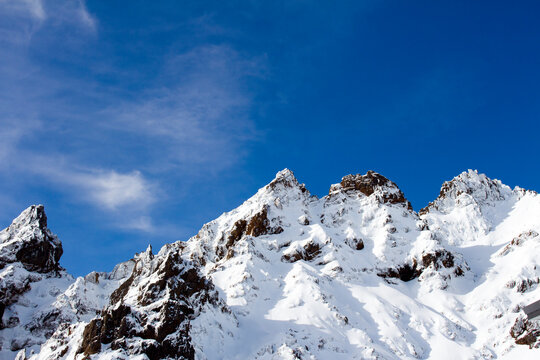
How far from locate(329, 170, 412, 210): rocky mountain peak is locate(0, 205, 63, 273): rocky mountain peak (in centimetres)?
9255

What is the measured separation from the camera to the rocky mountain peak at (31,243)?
414 feet

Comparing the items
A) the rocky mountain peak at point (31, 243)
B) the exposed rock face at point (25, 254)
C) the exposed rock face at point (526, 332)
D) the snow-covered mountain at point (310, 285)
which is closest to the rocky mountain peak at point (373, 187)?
the snow-covered mountain at point (310, 285)

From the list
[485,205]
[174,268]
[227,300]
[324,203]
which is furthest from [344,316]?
[485,205]

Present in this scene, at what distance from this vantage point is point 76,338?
69.1 metres

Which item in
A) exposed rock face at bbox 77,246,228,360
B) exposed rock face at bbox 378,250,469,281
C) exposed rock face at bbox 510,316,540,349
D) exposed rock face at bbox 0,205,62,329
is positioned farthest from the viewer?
exposed rock face at bbox 0,205,62,329

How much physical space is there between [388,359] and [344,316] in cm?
1357

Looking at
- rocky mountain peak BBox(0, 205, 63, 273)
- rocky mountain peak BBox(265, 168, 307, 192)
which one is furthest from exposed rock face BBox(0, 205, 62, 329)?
rocky mountain peak BBox(265, 168, 307, 192)

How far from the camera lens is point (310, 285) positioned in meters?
96.3

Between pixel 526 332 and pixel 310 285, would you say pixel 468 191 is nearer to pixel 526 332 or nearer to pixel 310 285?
pixel 526 332

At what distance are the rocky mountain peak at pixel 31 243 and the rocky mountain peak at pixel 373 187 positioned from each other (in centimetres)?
9255

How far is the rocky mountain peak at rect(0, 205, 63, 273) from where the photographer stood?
126062 mm

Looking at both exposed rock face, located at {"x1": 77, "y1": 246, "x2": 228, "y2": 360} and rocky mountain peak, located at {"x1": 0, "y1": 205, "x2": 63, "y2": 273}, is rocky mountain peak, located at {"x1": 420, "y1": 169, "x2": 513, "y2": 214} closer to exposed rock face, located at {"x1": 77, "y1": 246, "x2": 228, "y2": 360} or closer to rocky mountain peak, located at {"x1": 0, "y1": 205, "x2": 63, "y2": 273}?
exposed rock face, located at {"x1": 77, "y1": 246, "x2": 228, "y2": 360}

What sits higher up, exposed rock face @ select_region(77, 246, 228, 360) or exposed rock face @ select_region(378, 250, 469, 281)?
exposed rock face @ select_region(378, 250, 469, 281)

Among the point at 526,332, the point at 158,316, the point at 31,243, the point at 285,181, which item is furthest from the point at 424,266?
the point at 31,243
